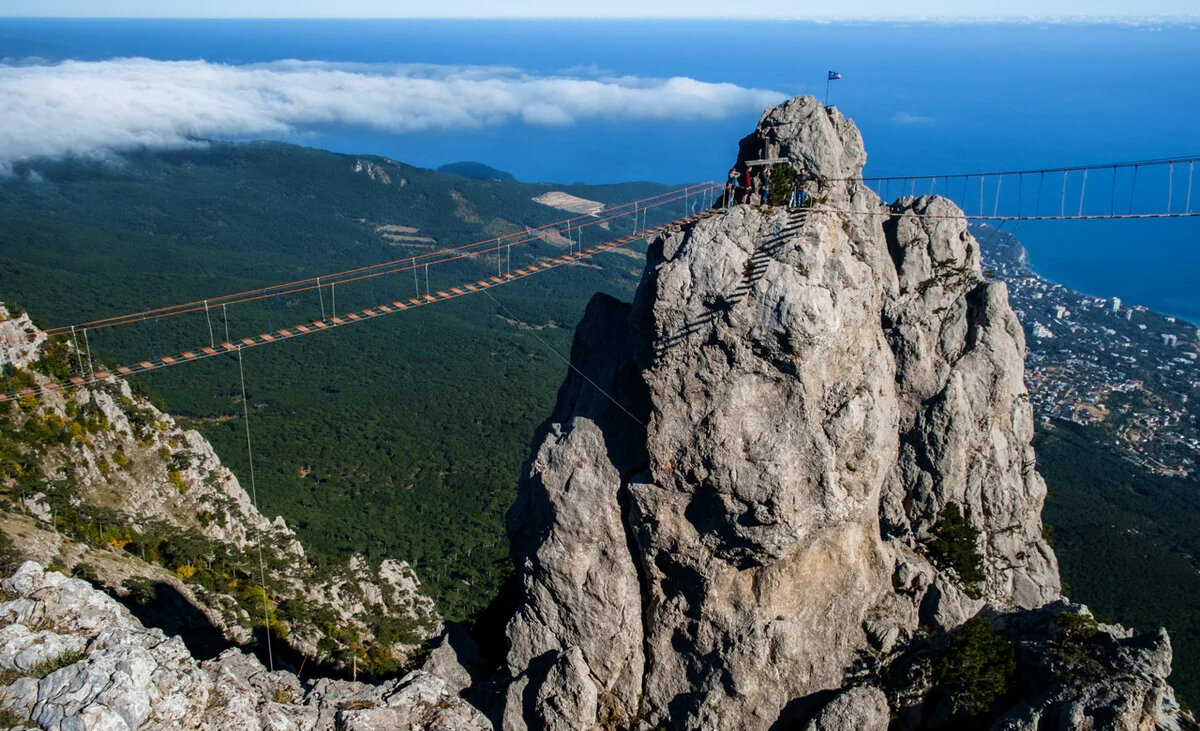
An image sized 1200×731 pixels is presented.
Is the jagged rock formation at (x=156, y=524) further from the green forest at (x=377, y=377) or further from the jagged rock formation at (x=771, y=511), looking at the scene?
the jagged rock formation at (x=771, y=511)

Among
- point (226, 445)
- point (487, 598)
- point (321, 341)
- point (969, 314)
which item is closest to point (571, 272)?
point (321, 341)

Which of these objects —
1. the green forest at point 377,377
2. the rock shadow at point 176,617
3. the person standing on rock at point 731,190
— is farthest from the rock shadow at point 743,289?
the rock shadow at point 176,617

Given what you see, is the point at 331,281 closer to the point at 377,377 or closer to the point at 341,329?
the point at 377,377

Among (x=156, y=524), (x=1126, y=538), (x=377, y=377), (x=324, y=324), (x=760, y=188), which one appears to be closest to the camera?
(x=760, y=188)

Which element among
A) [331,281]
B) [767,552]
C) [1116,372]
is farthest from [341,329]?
[767,552]

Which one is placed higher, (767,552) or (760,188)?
(760,188)

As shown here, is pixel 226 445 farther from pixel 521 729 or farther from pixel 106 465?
pixel 521 729

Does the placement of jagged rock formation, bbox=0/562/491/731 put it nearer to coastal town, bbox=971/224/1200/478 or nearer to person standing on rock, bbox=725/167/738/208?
person standing on rock, bbox=725/167/738/208
